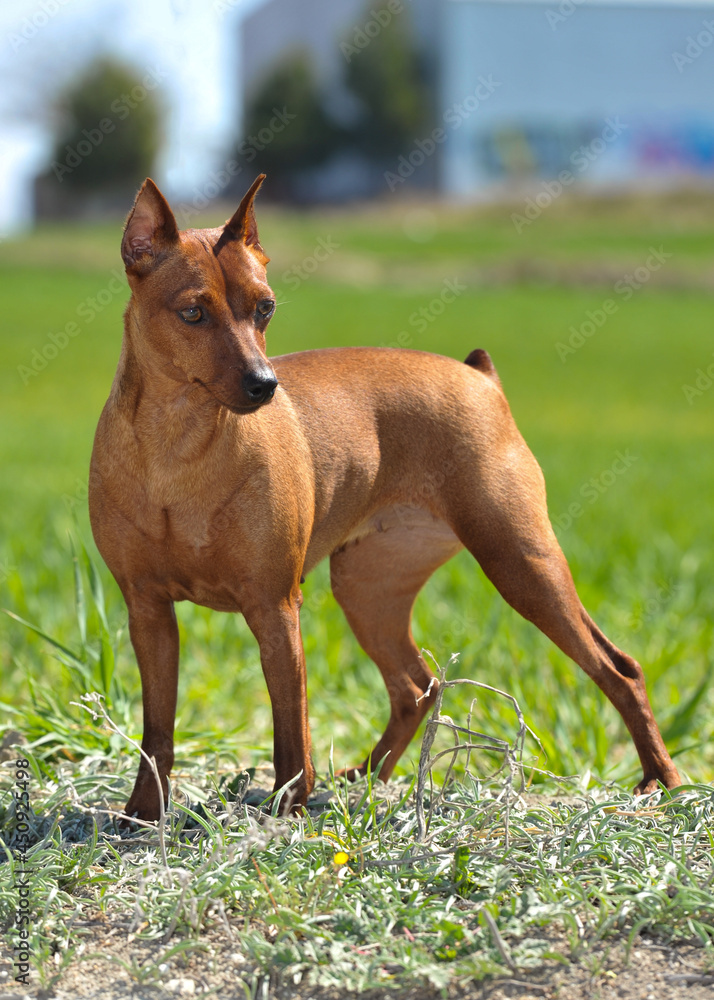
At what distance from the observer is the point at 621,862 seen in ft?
8.81

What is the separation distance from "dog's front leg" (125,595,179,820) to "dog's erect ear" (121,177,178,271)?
2.96 feet

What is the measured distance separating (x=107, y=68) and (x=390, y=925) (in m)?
49.9

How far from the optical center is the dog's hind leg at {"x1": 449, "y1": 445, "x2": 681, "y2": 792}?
3.18 metres

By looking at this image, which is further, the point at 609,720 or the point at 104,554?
the point at 609,720

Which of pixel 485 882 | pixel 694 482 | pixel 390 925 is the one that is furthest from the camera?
pixel 694 482

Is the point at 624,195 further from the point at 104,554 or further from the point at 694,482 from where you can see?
the point at 104,554

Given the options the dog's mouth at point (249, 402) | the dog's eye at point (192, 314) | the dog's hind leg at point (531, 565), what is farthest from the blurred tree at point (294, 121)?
the dog's mouth at point (249, 402)

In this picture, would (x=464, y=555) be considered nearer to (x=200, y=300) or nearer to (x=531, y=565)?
(x=531, y=565)

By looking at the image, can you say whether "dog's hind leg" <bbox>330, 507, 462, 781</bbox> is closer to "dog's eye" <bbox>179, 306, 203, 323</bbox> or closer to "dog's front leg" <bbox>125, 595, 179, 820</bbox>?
"dog's front leg" <bbox>125, 595, 179, 820</bbox>

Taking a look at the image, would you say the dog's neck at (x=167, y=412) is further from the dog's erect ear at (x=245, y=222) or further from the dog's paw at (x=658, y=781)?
the dog's paw at (x=658, y=781)

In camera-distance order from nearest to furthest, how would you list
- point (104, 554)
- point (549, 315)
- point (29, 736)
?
point (104, 554), point (29, 736), point (549, 315)

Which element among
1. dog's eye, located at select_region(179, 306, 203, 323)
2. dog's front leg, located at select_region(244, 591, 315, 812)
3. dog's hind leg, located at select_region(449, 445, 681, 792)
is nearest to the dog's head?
dog's eye, located at select_region(179, 306, 203, 323)

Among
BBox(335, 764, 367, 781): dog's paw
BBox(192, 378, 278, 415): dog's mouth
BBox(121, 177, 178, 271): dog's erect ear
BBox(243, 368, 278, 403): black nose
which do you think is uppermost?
BBox(121, 177, 178, 271): dog's erect ear

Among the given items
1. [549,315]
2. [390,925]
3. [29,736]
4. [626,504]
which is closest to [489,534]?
[390,925]
